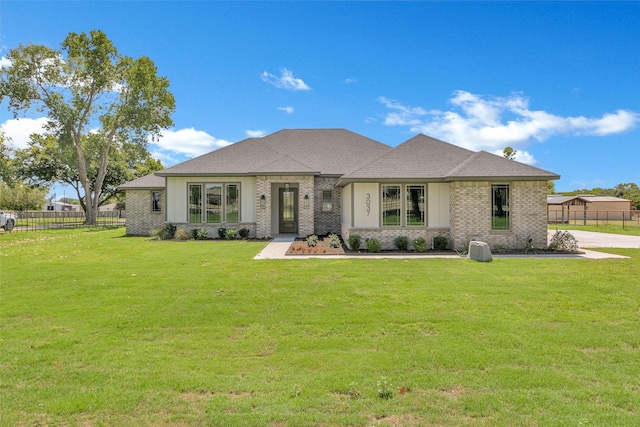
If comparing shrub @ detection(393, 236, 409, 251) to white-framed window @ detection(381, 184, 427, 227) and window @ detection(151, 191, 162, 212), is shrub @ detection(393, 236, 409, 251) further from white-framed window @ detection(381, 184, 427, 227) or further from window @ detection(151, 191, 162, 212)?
window @ detection(151, 191, 162, 212)

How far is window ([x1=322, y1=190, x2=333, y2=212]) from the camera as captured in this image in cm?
1834

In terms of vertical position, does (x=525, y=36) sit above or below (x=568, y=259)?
above

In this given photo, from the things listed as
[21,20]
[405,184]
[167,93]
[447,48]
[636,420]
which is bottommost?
[636,420]

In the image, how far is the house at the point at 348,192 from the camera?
41.8ft

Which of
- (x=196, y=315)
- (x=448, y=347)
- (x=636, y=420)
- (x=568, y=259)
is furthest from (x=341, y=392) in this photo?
(x=568, y=259)

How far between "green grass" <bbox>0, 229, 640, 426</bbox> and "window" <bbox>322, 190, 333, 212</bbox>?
1026 centimetres

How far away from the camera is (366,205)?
13422 millimetres

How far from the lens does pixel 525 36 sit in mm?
13867

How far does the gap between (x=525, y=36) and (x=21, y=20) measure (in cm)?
1799

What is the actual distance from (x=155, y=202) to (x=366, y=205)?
44.1ft

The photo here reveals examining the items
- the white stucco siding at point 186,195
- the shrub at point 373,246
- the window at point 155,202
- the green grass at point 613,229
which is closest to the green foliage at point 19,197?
the window at point 155,202

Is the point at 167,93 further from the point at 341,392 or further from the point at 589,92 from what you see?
the point at 341,392

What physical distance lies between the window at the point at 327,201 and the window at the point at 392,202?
5360 mm

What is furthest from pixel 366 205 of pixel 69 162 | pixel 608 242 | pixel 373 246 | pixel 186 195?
pixel 69 162
